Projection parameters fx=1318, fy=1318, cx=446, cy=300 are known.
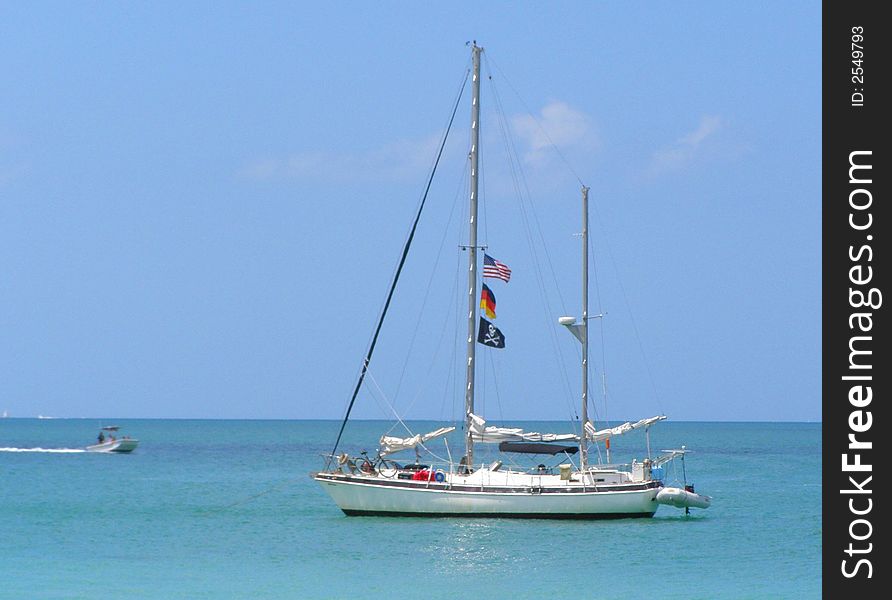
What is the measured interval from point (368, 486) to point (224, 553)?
6679 mm

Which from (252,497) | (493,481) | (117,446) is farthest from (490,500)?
(117,446)

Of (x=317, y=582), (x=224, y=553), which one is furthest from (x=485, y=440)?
(x=317, y=582)

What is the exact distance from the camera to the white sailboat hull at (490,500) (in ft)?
136

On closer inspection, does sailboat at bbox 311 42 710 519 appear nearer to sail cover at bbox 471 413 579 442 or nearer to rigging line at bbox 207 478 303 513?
sail cover at bbox 471 413 579 442

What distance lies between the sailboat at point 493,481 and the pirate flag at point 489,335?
0.03 meters

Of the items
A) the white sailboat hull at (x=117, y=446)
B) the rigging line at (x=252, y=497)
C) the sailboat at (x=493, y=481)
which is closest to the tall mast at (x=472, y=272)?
the sailboat at (x=493, y=481)

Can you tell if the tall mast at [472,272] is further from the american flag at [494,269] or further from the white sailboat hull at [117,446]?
the white sailboat hull at [117,446]

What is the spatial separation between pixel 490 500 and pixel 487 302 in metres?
6.74

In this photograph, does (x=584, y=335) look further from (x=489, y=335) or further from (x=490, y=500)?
(x=490, y=500)

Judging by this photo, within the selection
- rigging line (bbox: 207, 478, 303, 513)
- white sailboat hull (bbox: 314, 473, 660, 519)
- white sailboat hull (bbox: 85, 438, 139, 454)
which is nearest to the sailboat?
white sailboat hull (bbox: 314, 473, 660, 519)

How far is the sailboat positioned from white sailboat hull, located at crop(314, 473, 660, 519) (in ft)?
0.10

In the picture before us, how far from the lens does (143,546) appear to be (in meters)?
38.7
